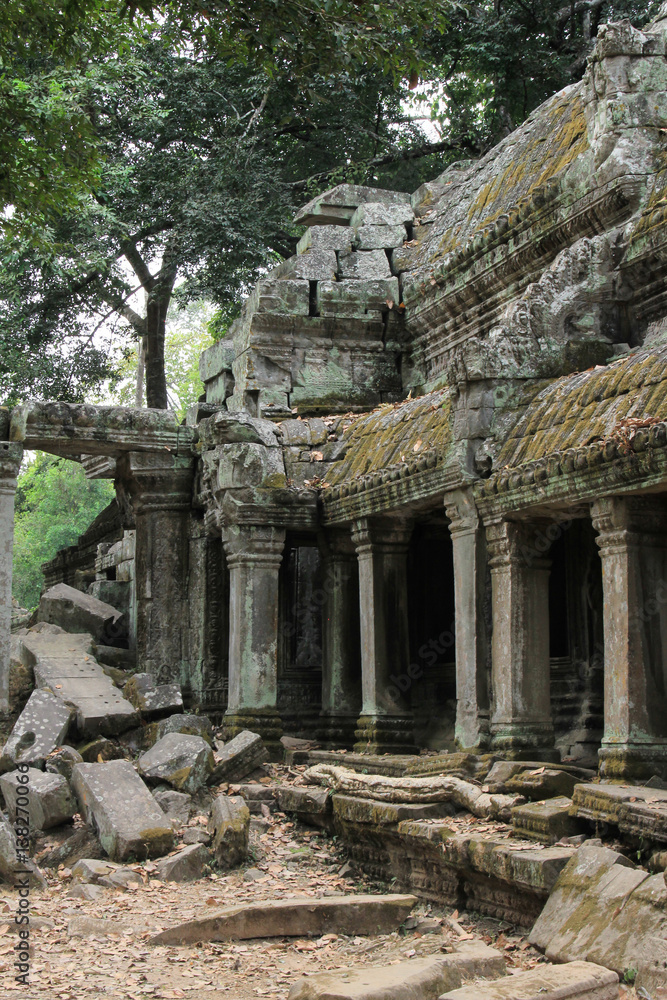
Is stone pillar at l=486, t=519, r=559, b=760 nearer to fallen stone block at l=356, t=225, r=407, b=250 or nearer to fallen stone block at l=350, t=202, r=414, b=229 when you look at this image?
fallen stone block at l=356, t=225, r=407, b=250

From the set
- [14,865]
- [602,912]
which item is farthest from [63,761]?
[602,912]

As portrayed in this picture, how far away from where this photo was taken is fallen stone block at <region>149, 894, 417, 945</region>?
23.6 feet

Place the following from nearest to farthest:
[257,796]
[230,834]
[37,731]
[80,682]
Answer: [230,834]
[257,796]
[37,731]
[80,682]

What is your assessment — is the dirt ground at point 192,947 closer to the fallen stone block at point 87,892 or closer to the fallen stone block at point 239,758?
the fallen stone block at point 87,892

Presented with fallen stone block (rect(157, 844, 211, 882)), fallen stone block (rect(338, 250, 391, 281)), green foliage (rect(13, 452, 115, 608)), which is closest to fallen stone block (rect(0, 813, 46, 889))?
fallen stone block (rect(157, 844, 211, 882))

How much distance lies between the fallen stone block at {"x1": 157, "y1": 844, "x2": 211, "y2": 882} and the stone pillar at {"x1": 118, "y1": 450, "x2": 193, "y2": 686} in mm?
Answer: 4516

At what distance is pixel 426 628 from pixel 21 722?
4210 mm

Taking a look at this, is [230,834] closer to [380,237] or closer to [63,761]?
[63,761]

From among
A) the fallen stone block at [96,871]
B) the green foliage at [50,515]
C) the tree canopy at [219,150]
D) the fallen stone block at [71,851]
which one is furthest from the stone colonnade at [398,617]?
the green foliage at [50,515]

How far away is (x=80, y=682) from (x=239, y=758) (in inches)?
80.7

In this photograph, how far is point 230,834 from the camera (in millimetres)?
9078

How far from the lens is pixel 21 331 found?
20531mm

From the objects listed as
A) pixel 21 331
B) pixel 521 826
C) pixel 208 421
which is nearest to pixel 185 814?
pixel 521 826

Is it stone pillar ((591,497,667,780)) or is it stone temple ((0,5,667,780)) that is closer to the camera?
stone pillar ((591,497,667,780))
